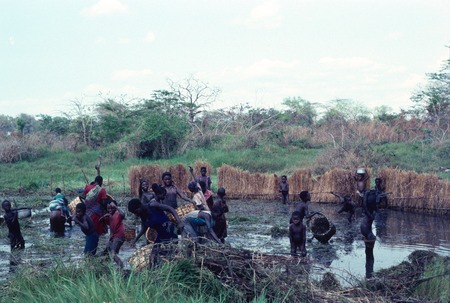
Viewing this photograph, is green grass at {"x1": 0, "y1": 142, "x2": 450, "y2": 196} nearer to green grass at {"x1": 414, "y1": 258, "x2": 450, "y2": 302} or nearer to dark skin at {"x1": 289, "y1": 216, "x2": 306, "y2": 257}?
dark skin at {"x1": 289, "y1": 216, "x2": 306, "y2": 257}

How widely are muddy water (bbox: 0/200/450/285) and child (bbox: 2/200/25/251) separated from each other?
0.84 feet

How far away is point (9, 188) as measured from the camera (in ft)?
75.9

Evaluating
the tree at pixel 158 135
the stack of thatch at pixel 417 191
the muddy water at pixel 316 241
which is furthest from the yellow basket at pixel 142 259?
the tree at pixel 158 135

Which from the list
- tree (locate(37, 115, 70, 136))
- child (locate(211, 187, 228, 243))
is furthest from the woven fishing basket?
tree (locate(37, 115, 70, 136))

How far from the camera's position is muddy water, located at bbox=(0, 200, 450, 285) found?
10625mm

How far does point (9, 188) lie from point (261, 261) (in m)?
18.9

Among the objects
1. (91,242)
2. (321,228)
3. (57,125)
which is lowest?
(321,228)

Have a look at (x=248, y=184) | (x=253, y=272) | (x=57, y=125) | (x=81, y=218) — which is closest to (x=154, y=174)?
(x=248, y=184)

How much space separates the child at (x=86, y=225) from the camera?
8.49m

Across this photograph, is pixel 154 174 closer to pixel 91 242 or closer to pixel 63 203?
pixel 63 203

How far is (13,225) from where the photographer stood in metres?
11.2

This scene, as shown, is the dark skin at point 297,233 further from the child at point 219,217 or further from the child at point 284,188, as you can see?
the child at point 284,188

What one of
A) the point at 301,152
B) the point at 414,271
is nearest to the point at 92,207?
the point at 414,271

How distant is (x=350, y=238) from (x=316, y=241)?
107cm
